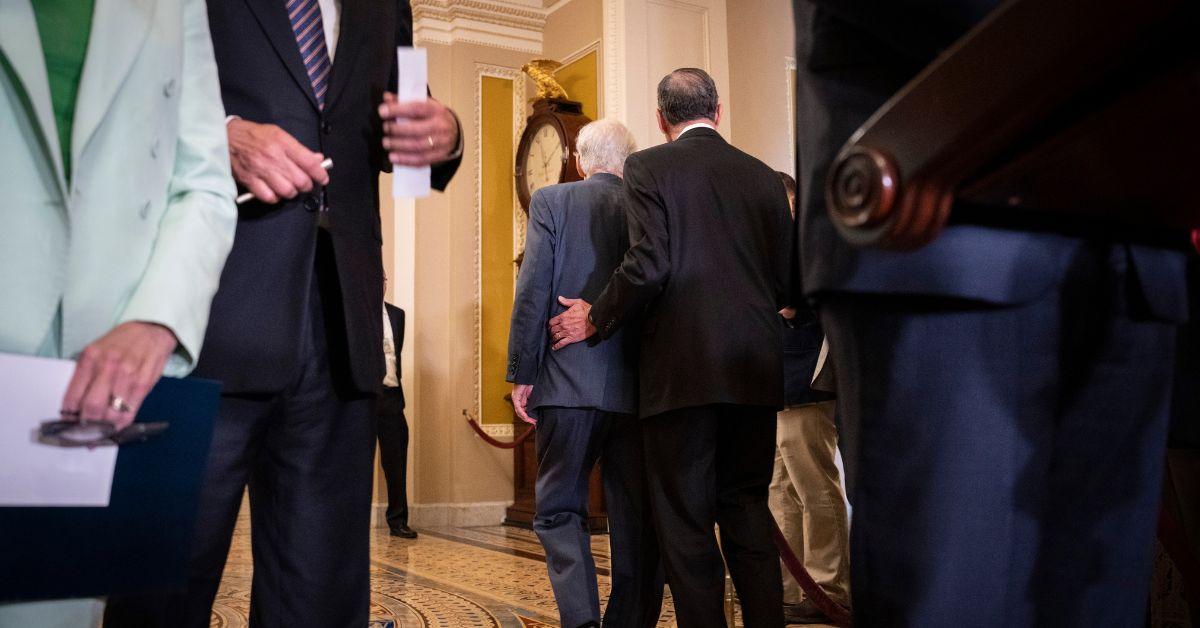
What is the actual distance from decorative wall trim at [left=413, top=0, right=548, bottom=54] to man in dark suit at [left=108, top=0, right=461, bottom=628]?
625 centimetres

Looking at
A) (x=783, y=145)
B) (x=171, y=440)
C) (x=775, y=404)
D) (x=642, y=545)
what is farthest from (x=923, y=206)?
(x=783, y=145)

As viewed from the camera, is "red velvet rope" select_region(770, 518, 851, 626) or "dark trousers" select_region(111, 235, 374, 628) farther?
"red velvet rope" select_region(770, 518, 851, 626)

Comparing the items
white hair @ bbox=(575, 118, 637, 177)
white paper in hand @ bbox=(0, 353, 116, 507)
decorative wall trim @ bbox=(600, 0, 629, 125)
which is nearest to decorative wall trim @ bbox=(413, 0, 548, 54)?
decorative wall trim @ bbox=(600, 0, 629, 125)

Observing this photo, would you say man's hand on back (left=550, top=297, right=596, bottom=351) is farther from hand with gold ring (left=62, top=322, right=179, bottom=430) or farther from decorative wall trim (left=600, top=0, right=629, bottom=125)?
decorative wall trim (left=600, top=0, right=629, bottom=125)

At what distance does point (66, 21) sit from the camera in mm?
1027

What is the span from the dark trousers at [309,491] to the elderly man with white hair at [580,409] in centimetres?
158

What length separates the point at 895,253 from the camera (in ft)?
2.42

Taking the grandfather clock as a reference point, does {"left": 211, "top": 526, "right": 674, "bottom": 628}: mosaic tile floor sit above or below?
below

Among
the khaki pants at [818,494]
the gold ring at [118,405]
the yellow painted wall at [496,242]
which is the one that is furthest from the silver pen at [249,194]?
the yellow painted wall at [496,242]

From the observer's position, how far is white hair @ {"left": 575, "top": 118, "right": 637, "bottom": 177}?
348cm

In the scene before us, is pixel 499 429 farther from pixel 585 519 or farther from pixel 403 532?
pixel 585 519

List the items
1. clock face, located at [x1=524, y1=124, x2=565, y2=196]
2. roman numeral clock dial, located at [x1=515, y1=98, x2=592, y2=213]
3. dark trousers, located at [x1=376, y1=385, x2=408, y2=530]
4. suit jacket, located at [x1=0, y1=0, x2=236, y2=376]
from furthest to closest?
Result: clock face, located at [x1=524, y1=124, x2=565, y2=196], roman numeral clock dial, located at [x1=515, y1=98, x2=592, y2=213], dark trousers, located at [x1=376, y1=385, x2=408, y2=530], suit jacket, located at [x1=0, y1=0, x2=236, y2=376]

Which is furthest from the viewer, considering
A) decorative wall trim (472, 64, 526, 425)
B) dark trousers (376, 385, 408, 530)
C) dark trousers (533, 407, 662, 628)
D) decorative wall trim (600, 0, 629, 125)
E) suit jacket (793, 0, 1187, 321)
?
decorative wall trim (472, 64, 526, 425)

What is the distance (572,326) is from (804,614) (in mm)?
1360
